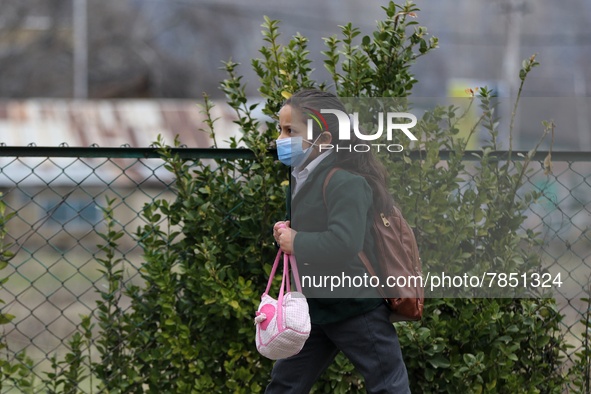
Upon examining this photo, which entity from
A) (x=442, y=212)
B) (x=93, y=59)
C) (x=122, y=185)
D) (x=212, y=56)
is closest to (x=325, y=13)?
(x=212, y=56)

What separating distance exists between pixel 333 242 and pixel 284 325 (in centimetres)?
Answer: 34

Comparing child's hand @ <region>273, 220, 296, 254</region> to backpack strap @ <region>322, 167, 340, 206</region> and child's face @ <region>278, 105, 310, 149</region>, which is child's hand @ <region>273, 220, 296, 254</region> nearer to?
backpack strap @ <region>322, 167, 340, 206</region>

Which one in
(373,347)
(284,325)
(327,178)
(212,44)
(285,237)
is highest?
(327,178)

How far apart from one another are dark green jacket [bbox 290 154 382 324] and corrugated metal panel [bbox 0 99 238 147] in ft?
49.4

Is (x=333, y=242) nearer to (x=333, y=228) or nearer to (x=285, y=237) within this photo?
(x=333, y=228)

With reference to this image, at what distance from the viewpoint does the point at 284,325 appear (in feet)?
10.6

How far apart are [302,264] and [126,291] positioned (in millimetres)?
1108

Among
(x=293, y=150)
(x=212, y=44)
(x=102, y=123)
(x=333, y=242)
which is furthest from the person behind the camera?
(x=212, y=44)

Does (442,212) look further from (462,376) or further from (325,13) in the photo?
(325,13)

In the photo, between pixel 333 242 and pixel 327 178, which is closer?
pixel 333 242

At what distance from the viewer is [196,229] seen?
13.5 ft

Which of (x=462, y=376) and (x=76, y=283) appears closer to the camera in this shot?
(x=462, y=376)

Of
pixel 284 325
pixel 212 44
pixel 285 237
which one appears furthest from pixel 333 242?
pixel 212 44

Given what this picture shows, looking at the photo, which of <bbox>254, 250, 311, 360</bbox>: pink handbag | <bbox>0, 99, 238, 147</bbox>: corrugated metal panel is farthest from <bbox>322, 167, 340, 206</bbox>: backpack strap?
A: <bbox>0, 99, 238, 147</bbox>: corrugated metal panel
